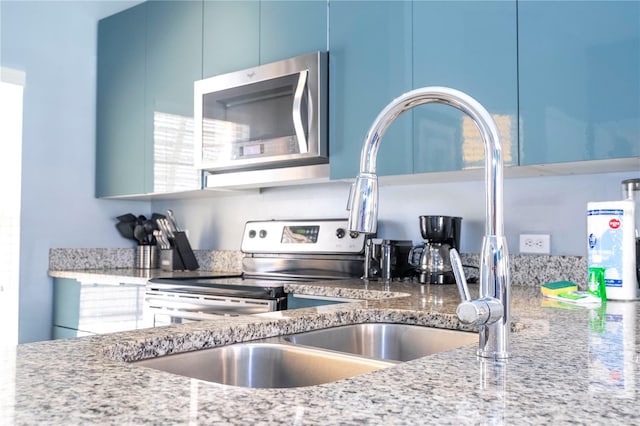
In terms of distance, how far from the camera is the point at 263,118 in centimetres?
269

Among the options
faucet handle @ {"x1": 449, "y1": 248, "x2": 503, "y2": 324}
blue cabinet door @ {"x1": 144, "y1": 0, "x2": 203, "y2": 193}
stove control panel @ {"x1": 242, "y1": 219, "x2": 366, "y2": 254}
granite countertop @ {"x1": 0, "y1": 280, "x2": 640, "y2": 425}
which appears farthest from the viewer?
blue cabinet door @ {"x1": 144, "y1": 0, "x2": 203, "y2": 193}

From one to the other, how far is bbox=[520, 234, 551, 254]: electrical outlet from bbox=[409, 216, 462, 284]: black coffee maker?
28 cm

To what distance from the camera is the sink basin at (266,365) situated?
1047 mm

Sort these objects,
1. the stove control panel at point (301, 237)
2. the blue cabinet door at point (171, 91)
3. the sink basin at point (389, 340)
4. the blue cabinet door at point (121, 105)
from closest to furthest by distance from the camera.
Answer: the sink basin at point (389, 340) < the stove control panel at point (301, 237) < the blue cabinet door at point (171, 91) < the blue cabinet door at point (121, 105)

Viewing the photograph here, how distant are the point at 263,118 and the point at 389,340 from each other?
59.5 inches

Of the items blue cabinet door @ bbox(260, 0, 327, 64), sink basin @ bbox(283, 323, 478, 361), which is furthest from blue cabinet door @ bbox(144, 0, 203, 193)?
sink basin @ bbox(283, 323, 478, 361)

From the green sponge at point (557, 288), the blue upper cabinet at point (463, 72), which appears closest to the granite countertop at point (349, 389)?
the green sponge at point (557, 288)

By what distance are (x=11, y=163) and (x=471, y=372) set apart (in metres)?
3.15

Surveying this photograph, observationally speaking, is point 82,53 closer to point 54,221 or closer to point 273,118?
point 54,221

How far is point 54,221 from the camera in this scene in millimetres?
3371

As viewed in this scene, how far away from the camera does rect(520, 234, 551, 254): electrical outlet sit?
7.32 feet

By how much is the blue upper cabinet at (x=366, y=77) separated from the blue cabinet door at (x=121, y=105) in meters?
1.37

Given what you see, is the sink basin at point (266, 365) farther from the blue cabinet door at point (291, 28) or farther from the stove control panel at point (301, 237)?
the blue cabinet door at point (291, 28)

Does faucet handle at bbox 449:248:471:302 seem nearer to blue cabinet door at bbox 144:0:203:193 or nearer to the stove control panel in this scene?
the stove control panel
